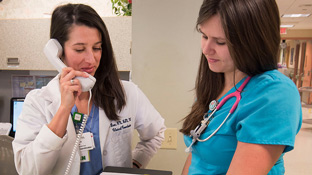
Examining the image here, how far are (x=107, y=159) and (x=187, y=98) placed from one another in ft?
2.60

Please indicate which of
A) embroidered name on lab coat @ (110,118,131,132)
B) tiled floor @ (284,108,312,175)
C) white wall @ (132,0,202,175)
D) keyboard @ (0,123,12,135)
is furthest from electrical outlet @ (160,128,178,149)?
tiled floor @ (284,108,312,175)

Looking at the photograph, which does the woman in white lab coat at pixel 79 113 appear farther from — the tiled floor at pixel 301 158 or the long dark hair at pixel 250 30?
the tiled floor at pixel 301 158

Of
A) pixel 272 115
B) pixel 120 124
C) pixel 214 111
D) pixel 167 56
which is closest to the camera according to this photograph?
pixel 272 115

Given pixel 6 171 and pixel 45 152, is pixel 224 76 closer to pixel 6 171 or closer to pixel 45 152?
pixel 45 152

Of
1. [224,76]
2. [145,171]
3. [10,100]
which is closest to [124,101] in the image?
[145,171]

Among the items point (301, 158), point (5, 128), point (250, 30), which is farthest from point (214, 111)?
point (301, 158)

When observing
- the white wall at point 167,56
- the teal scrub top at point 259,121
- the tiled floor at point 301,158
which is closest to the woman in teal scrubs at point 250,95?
the teal scrub top at point 259,121

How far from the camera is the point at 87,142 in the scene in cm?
112

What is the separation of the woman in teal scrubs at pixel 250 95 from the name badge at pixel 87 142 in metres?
0.49

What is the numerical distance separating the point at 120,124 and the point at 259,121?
0.72 meters

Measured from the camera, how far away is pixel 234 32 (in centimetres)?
74

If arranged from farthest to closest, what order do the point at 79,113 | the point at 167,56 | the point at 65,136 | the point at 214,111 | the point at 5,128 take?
the point at 5,128
the point at 167,56
the point at 79,113
the point at 65,136
the point at 214,111

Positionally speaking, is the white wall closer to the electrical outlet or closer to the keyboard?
the electrical outlet

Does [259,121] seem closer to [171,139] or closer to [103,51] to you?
[103,51]
